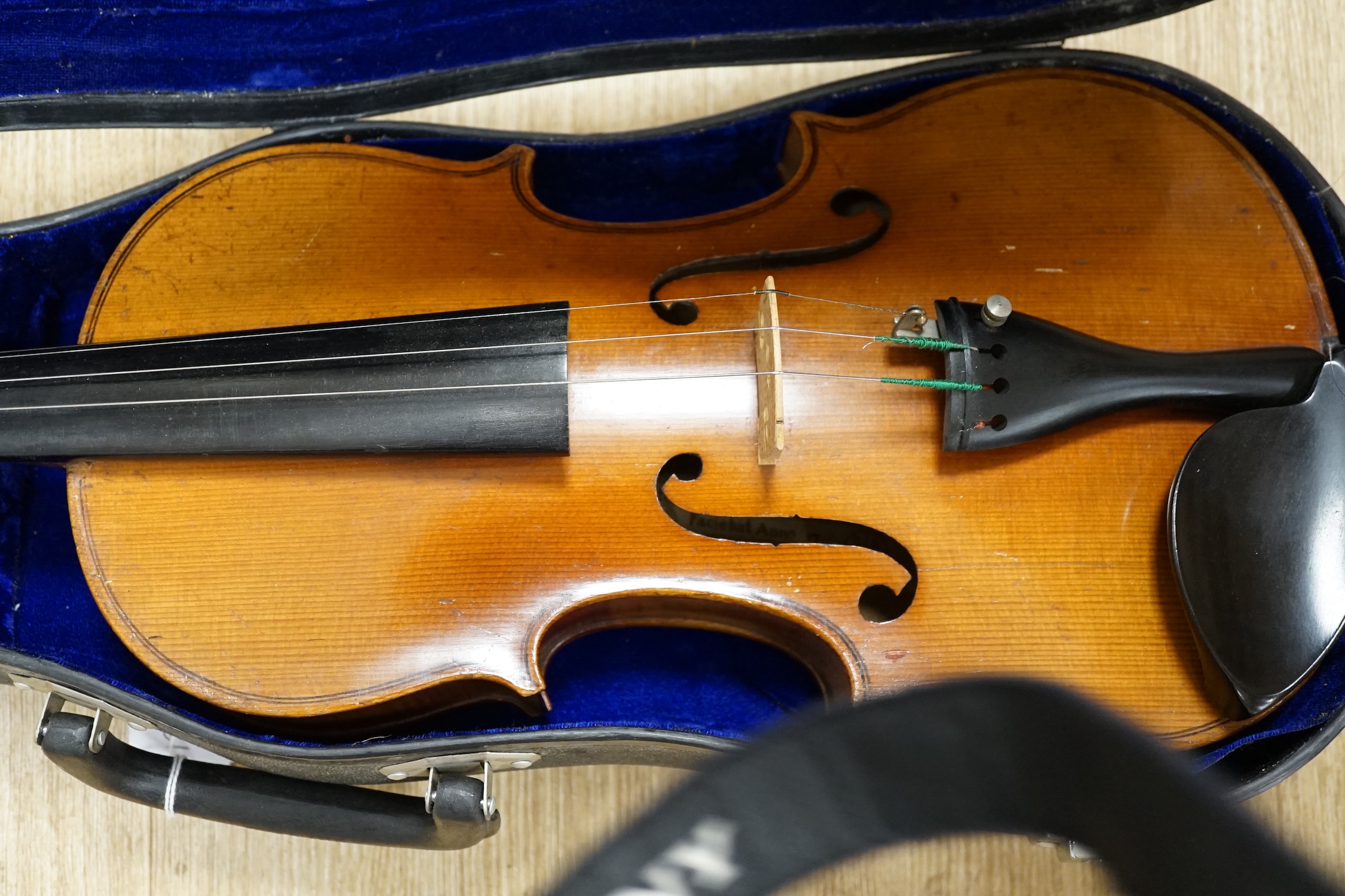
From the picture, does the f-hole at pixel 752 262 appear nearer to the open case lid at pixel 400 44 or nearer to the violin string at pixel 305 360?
the violin string at pixel 305 360

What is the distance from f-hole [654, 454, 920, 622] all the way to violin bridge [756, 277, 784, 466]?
7cm

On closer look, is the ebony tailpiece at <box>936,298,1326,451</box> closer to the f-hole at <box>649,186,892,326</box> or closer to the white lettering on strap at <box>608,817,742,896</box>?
the f-hole at <box>649,186,892,326</box>

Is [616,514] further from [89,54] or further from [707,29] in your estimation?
[89,54]

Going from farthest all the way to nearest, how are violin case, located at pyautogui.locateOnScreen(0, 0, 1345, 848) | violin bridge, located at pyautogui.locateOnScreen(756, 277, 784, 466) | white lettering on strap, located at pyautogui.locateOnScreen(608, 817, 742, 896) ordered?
1. violin case, located at pyautogui.locateOnScreen(0, 0, 1345, 848)
2. violin bridge, located at pyautogui.locateOnScreen(756, 277, 784, 466)
3. white lettering on strap, located at pyautogui.locateOnScreen(608, 817, 742, 896)

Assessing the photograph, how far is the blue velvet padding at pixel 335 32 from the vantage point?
3.61 ft

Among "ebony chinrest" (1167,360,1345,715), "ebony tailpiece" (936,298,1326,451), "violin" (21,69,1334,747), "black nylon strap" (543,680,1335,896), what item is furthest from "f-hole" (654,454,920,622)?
"black nylon strap" (543,680,1335,896)

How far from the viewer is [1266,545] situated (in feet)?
3.12

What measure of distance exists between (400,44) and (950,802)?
1046 millimetres

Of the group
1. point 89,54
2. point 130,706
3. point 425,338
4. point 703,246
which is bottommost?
point 130,706

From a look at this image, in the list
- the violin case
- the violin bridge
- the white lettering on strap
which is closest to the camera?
the white lettering on strap

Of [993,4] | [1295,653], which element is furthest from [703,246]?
[1295,653]

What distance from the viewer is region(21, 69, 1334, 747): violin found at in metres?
0.96

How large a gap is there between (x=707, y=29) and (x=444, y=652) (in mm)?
807

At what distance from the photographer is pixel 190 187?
1.10 meters
